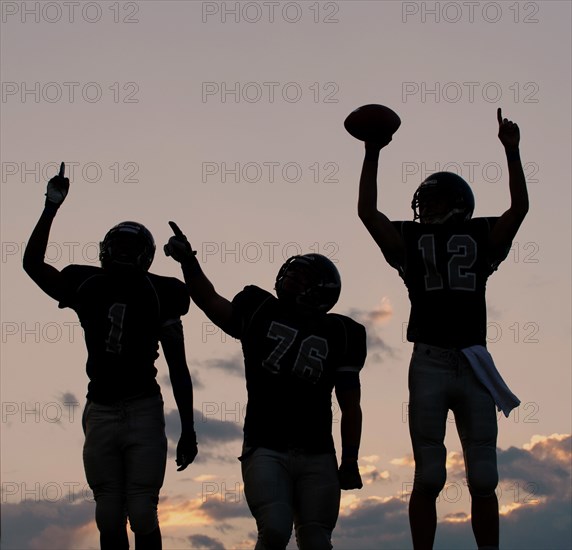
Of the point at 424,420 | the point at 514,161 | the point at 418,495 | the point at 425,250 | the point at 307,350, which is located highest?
the point at 514,161

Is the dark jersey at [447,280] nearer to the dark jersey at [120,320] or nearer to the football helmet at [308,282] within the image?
the football helmet at [308,282]

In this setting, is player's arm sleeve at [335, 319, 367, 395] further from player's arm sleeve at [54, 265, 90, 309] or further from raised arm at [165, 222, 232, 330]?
player's arm sleeve at [54, 265, 90, 309]

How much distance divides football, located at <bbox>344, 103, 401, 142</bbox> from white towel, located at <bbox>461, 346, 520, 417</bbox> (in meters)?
1.85

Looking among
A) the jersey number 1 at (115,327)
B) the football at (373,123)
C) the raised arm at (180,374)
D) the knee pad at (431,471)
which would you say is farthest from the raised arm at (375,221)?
the jersey number 1 at (115,327)

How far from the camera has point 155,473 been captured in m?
8.47

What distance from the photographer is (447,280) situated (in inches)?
334

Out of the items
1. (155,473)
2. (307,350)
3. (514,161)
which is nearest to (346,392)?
(307,350)

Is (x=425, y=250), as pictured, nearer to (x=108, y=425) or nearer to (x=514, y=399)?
(x=514, y=399)

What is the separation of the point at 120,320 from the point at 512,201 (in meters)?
3.27

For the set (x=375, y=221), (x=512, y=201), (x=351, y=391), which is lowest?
(x=351, y=391)

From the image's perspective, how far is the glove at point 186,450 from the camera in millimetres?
8578

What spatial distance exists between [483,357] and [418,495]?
3.77 feet

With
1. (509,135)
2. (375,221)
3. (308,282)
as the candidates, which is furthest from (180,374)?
(509,135)

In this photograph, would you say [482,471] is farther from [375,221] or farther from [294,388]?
[375,221]
